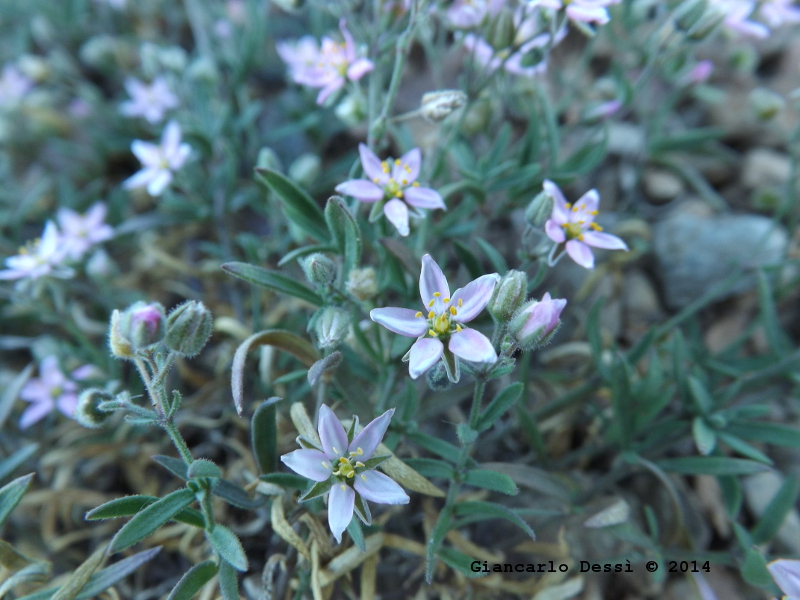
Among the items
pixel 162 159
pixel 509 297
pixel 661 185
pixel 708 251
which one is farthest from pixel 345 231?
pixel 661 185

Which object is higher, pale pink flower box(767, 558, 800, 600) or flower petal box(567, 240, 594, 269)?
flower petal box(567, 240, 594, 269)

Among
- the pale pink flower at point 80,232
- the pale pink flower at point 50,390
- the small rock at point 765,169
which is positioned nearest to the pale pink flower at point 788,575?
the small rock at point 765,169

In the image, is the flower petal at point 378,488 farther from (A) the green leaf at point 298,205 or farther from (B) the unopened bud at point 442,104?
(B) the unopened bud at point 442,104

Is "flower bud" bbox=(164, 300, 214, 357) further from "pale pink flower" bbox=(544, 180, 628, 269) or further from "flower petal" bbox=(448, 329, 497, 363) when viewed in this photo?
"pale pink flower" bbox=(544, 180, 628, 269)

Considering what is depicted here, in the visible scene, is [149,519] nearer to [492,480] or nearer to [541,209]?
[492,480]

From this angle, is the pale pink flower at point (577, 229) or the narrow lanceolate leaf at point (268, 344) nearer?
the narrow lanceolate leaf at point (268, 344)

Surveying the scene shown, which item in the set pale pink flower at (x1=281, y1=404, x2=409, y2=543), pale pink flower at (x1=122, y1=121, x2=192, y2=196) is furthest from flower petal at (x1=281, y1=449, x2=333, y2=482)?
pale pink flower at (x1=122, y1=121, x2=192, y2=196)

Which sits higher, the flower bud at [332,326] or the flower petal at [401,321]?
the flower petal at [401,321]
